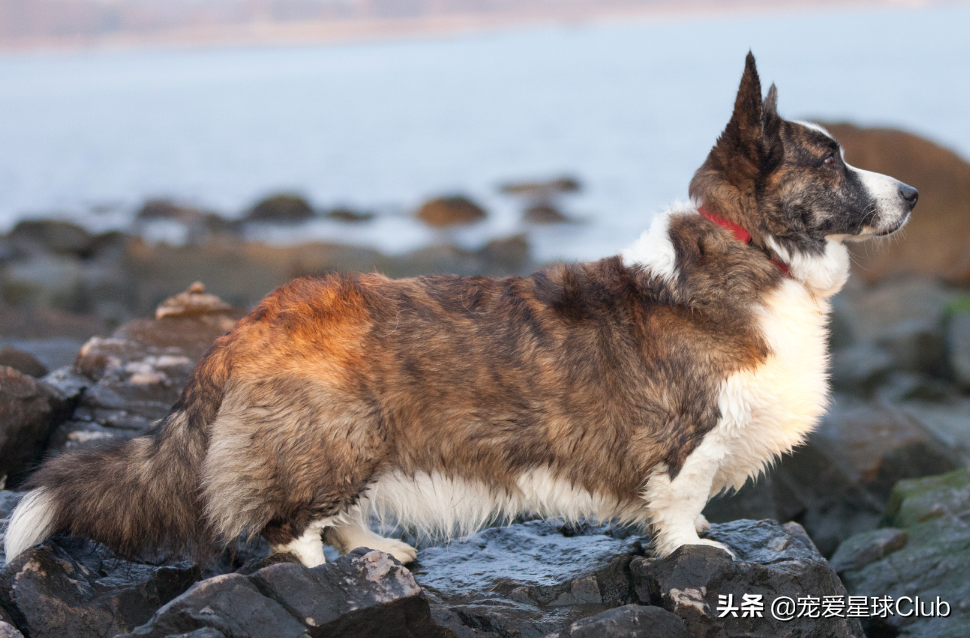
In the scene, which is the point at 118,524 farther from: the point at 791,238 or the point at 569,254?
the point at 569,254

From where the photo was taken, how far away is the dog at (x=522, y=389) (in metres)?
3.84

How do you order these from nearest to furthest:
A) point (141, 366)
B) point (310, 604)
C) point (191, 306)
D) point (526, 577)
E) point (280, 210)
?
point (310, 604) → point (526, 577) → point (141, 366) → point (191, 306) → point (280, 210)

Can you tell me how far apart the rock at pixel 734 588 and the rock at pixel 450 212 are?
17992 mm

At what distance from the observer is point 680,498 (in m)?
4.05

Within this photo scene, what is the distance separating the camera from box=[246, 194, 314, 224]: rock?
23156mm

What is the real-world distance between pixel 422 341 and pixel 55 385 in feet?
9.61

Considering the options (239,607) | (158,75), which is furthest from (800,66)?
(158,75)

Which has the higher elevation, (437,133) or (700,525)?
(437,133)

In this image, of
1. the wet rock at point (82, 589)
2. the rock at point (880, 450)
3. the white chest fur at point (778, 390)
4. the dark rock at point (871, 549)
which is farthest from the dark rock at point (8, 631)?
the rock at point (880, 450)

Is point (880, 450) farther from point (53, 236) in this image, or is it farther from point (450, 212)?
point (53, 236)

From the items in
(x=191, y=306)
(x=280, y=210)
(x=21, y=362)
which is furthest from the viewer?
(x=280, y=210)

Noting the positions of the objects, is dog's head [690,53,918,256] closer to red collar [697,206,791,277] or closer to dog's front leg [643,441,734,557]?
red collar [697,206,791,277]

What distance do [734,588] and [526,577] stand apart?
95 cm

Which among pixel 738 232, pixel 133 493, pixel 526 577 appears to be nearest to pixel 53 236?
pixel 133 493
